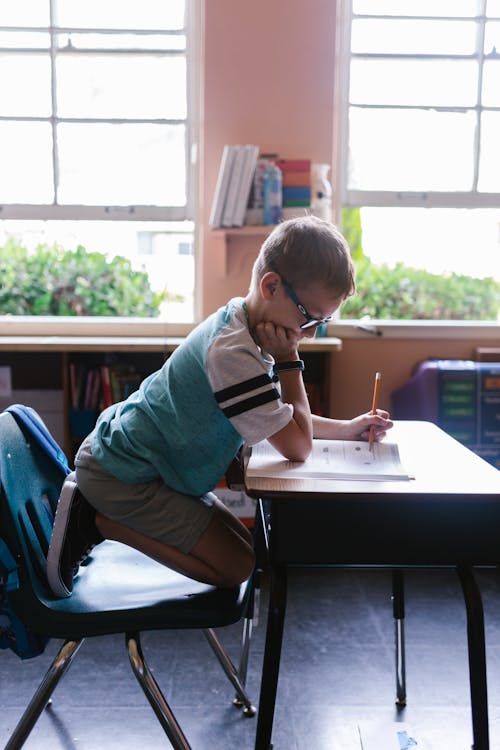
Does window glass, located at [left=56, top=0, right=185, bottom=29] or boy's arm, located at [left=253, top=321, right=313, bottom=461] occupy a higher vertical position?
window glass, located at [left=56, top=0, right=185, bottom=29]

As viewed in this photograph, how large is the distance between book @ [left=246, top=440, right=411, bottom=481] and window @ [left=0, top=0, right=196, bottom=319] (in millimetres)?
2103

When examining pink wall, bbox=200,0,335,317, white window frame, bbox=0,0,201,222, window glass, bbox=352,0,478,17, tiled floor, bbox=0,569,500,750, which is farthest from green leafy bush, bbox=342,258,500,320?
tiled floor, bbox=0,569,500,750

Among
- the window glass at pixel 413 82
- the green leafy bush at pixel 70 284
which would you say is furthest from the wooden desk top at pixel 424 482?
the window glass at pixel 413 82

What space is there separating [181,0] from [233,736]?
3074 millimetres

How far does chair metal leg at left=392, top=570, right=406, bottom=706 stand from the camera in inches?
79.1

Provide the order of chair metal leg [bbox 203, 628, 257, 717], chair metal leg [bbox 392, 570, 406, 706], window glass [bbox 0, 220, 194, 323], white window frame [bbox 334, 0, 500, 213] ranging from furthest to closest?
window glass [bbox 0, 220, 194, 323]
white window frame [bbox 334, 0, 500, 213]
chair metal leg [bbox 392, 570, 406, 706]
chair metal leg [bbox 203, 628, 257, 717]

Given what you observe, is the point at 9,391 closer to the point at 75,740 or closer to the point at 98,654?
the point at 98,654

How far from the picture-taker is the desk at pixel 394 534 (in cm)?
134

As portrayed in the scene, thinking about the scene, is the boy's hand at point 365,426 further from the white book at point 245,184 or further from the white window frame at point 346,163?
the white window frame at point 346,163

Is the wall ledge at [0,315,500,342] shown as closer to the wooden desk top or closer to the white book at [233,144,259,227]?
the white book at [233,144,259,227]

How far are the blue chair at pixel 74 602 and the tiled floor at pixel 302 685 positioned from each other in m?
0.57

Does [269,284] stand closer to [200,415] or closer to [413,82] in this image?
[200,415]

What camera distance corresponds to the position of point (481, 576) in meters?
3.05

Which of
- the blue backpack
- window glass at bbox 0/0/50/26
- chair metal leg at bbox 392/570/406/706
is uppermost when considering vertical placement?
window glass at bbox 0/0/50/26
